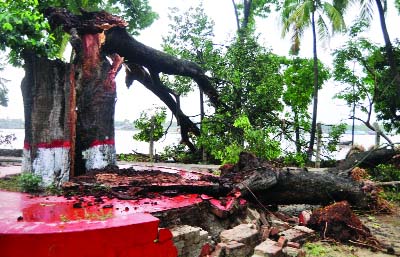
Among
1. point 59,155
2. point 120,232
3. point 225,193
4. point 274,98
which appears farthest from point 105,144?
point 274,98

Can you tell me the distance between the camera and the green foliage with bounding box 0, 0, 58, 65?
440cm

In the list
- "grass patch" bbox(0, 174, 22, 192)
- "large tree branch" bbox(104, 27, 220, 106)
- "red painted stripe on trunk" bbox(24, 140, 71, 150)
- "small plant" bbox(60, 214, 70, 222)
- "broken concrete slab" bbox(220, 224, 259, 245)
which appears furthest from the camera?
"large tree branch" bbox(104, 27, 220, 106)

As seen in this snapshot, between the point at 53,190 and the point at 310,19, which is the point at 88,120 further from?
the point at 310,19

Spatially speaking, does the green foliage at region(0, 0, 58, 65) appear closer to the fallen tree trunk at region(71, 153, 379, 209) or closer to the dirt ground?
the fallen tree trunk at region(71, 153, 379, 209)

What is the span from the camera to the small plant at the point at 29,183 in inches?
184

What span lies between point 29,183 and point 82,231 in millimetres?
2404

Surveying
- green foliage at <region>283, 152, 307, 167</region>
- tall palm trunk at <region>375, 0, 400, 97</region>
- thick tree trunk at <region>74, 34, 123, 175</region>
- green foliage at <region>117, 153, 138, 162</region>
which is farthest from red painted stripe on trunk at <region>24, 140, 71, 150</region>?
tall palm trunk at <region>375, 0, 400, 97</region>

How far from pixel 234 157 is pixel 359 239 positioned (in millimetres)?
4189

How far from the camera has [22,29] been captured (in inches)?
184

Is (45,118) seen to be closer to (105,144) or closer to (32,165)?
(32,165)

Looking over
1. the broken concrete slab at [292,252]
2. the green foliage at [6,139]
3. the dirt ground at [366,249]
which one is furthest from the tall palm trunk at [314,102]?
the green foliage at [6,139]

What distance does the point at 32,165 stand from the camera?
4910 millimetres

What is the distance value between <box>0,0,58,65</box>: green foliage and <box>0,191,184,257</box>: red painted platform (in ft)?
7.08

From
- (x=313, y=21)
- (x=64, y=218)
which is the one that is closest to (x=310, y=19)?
(x=313, y=21)
